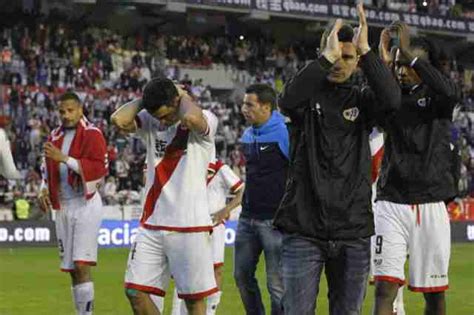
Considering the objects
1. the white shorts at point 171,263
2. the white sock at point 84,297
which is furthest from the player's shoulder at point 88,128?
the white shorts at point 171,263

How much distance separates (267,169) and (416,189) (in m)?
1.86

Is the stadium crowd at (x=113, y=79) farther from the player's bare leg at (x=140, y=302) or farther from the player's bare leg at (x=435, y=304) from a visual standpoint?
the player's bare leg at (x=140, y=302)

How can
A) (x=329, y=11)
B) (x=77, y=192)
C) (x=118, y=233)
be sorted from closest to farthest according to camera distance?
(x=77, y=192), (x=118, y=233), (x=329, y=11)

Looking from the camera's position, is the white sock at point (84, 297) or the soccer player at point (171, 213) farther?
the white sock at point (84, 297)

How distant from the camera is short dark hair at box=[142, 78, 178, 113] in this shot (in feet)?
26.6

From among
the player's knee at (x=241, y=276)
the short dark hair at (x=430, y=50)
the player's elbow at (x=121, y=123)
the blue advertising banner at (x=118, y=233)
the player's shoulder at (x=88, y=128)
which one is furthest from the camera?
the blue advertising banner at (x=118, y=233)

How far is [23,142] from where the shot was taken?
33.8 metres

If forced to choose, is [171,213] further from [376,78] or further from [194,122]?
[376,78]

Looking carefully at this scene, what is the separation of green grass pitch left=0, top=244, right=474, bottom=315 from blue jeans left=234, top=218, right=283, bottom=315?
3.24 meters

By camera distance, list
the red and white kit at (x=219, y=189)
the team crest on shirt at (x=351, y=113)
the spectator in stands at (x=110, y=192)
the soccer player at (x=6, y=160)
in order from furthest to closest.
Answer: the spectator in stands at (x=110, y=192), the red and white kit at (x=219, y=189), the soccer player at (x=6, y=160), the team crest on shirt at (x=351, y=113)

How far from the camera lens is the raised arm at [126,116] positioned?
8314 mm

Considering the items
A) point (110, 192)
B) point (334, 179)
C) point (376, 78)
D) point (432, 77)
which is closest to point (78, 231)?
point (432, 77)

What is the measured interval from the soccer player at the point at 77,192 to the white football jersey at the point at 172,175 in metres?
3.06

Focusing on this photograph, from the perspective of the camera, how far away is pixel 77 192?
1177cm
